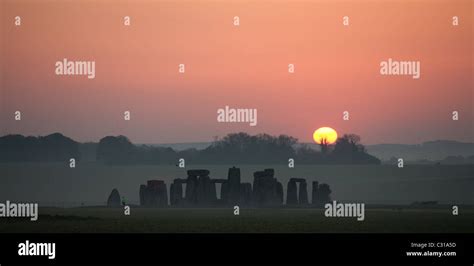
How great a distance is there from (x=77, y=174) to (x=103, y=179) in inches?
210

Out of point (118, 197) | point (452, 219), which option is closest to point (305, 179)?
point (118, 197)

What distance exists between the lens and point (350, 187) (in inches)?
3708

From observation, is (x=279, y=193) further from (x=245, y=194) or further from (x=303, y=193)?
(x=245, y=194)

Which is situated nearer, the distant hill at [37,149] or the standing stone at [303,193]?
A: the distant hill at [37,149]

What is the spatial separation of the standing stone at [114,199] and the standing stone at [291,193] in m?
23.8

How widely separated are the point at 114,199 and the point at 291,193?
28.2m

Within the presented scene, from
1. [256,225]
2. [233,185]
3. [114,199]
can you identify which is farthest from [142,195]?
[256,225]

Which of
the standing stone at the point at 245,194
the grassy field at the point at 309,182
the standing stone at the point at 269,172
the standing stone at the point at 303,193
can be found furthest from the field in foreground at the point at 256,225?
the standing stone at the point at 303,193

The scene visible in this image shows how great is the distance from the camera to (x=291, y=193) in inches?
4604

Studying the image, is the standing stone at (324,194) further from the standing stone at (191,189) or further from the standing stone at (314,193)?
the standing stone at (191,189)

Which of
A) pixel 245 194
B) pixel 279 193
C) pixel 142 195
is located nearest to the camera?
pixel 142 195

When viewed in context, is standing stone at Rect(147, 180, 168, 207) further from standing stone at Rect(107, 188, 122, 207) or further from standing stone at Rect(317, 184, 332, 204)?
standing stone at Rect(317, 184, 332, 204)

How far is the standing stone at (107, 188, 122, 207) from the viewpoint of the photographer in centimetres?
9446

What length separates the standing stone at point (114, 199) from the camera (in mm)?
94456
